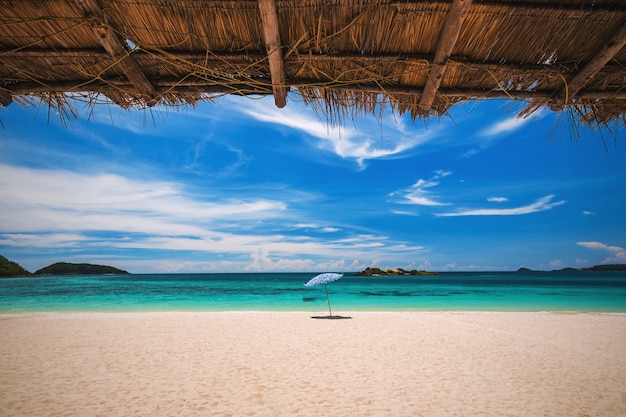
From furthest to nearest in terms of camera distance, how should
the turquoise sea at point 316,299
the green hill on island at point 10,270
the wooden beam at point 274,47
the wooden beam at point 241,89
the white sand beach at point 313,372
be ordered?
1. the green hill on island at point 10,270
2. the turquoise sea at point 316,299
3. the white sand beach at point 313,372
4. the wooden beam at point 241,89
5. the wooden beam at point 274,47

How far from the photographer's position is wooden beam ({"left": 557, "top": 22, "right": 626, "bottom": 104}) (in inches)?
74.4

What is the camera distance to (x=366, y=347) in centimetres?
577

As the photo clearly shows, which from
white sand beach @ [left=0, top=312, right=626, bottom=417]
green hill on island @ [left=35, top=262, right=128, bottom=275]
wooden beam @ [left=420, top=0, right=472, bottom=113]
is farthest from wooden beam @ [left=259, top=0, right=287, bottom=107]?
green hill on island @ [left=35, top=262, right=128, bottom=275]

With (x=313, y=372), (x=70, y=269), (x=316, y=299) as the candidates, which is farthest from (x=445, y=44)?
(x=70, y=269)

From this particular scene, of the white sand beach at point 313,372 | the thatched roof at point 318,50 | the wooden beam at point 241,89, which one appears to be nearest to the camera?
the thatched roof at point 318,50

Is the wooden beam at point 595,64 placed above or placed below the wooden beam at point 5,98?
below

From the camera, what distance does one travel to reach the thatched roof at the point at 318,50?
1.85 metres

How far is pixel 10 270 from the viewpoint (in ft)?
176

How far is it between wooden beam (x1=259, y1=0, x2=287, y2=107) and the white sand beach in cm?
305

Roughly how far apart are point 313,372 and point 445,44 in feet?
Result: 13.8

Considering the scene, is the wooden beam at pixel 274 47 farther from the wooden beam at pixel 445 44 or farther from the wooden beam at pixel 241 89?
the wooden beam at pixel 445 44

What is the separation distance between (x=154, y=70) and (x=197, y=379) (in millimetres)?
3767

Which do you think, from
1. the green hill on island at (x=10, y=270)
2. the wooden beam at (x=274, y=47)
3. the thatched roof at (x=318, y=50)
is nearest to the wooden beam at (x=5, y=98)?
the thatched roof at (x=318, y=50)

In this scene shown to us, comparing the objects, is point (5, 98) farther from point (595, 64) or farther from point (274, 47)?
point (595, 64)
